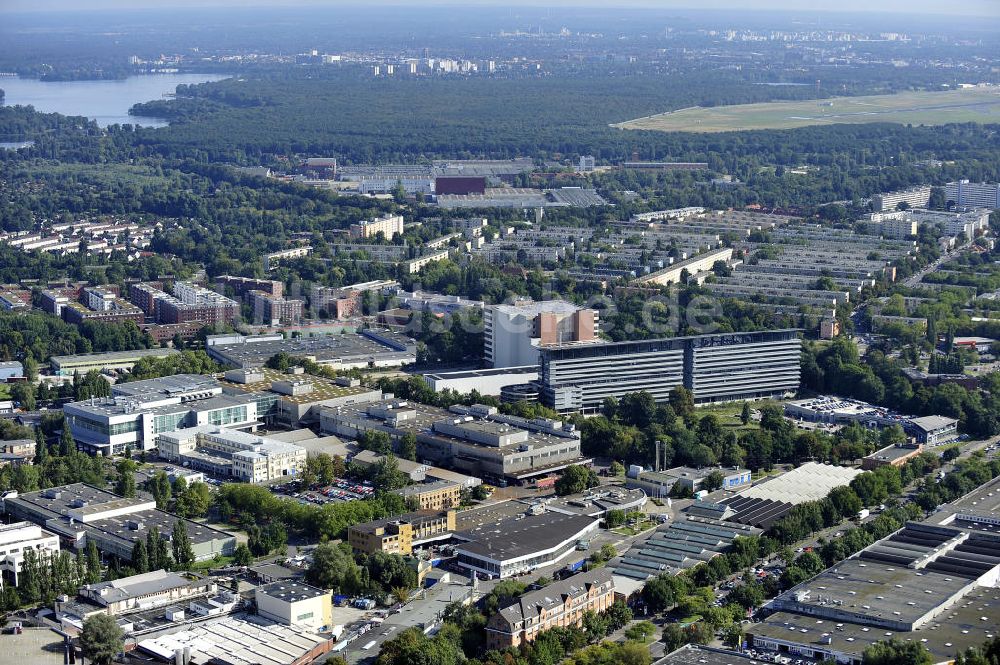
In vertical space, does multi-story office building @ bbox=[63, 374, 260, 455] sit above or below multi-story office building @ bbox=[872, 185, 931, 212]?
above

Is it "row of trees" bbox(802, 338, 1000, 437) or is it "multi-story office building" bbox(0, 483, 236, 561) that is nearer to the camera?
"multi-story office building" bbox(0, 483, 236, 561)

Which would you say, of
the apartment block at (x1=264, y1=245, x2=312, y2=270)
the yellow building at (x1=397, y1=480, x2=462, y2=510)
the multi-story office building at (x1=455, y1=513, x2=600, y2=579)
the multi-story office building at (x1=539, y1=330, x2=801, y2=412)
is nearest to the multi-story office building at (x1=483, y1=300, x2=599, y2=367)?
the multi-story office building at (x1=539, y1=330, x2=801, y2=412)

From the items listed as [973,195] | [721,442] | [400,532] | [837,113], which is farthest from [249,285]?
[837,113]

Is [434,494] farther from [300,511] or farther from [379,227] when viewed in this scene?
[379,227]

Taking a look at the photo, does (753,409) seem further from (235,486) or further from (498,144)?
(498,144)

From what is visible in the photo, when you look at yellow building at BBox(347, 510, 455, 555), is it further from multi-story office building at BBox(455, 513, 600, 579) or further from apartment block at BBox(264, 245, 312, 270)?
apartment block at BBox(264, 245, 312, 270)

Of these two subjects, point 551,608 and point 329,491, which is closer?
point 551,608
